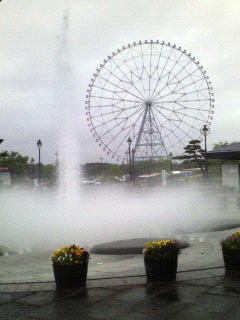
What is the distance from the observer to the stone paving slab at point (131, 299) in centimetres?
680

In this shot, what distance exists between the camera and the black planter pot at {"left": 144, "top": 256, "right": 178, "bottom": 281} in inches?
342

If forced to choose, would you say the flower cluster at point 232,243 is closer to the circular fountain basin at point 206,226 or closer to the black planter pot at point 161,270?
the black planter pot at point 161,270

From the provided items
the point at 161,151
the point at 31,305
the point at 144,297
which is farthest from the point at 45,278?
the point at 161,151

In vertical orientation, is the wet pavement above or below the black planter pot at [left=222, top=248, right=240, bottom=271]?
below

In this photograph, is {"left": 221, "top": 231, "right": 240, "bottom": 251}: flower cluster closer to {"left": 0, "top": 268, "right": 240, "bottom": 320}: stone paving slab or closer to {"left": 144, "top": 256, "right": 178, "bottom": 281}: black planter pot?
{"left": 0, "top": 268, "right": 240, "bottom": 320}: stone paving slab

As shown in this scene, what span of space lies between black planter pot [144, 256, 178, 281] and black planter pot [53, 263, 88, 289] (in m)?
1.36

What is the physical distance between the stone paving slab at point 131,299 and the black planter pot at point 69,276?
175mm

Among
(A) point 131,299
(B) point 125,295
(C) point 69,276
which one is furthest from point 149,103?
(A) point 131,299

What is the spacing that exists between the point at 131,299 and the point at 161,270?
1321 mm

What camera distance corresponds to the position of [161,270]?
28.5 ft

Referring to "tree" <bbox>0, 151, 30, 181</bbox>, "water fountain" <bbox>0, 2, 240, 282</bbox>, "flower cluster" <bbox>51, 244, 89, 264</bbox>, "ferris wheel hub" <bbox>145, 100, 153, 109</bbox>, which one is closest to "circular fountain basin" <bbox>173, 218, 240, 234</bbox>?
"water fountain" <bbox>0, 2, 240, 282</bbox>

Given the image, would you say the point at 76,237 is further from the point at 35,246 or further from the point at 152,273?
the point at 152,273

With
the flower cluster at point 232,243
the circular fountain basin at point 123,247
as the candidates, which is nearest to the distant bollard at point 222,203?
the circular fountain basin at point 123,247

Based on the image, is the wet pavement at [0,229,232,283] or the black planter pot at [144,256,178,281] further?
the wet pavement at [0,229,232,283]
